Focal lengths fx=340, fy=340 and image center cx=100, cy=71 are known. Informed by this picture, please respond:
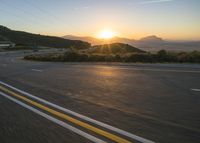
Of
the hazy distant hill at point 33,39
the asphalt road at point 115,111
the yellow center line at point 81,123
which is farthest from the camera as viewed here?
the hazy distant hill at point 33,39

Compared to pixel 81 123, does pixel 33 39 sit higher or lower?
lower

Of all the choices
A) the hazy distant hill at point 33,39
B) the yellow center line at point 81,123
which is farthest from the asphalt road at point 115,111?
the hazy distant hill at point 33,39

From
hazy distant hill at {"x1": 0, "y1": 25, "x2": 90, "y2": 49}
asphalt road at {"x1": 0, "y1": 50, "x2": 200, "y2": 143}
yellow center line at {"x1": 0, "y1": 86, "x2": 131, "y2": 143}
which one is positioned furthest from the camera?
hazy distant hill at {"x1": 0, "y1": 25, "x2": 90, "y2": 49}

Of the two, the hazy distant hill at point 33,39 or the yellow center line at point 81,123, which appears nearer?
the yellow center line at point 81,123

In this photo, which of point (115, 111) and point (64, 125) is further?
point (115, 111)

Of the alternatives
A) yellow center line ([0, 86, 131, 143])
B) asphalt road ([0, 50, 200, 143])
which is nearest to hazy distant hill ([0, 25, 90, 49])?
asphalt road ([0, 50, 200, 143])

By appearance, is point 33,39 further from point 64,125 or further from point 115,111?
point 64,125

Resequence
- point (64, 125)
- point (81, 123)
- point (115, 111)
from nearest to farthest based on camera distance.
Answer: point (64, 125) < point (81, 123) < point (115, 111)

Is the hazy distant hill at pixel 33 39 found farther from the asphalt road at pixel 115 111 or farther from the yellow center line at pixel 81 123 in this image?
the yellow center line at pixel 81 123

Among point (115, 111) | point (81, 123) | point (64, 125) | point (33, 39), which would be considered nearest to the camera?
point (64, 125)

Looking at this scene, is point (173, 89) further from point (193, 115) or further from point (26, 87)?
point (26, 87)

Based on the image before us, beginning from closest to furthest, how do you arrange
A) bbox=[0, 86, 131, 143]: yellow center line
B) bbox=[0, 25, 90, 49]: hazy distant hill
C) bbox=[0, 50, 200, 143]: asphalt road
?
bbox=[0, 86, 131, 143]: yellow center line < bbox=[0, 50, 200, 143]: asphalt road < bbox=[0, 25, 90, 49]: hazy distant hill

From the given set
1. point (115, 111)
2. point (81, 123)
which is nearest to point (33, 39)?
point (115, 111)

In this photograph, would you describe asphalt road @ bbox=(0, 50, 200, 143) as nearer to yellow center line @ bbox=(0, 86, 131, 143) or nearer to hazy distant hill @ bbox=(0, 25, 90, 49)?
yellow center line @ bbox=(0, 86, 131, 143)
